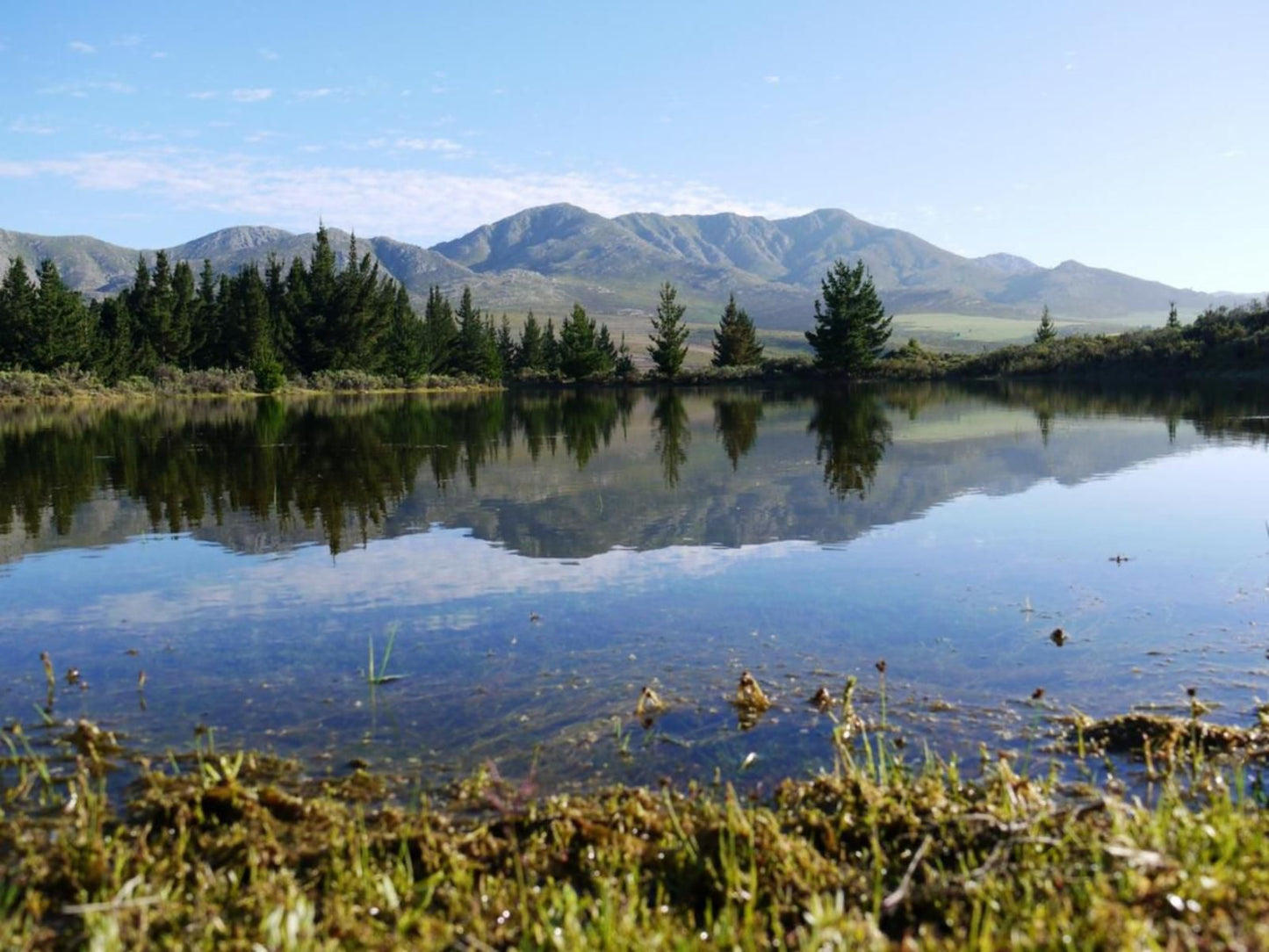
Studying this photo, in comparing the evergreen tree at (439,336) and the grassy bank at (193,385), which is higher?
the evergreen tree at (439,336)

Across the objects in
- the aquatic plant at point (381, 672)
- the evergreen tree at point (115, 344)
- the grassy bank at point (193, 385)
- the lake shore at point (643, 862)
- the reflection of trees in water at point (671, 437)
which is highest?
the evergreen tree at point (115, 344)

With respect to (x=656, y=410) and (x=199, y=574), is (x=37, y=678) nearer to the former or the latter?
(x=199, y=574)

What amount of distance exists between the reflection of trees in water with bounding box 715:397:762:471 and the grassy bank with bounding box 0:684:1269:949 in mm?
15602

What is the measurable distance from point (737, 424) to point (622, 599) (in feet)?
83.5

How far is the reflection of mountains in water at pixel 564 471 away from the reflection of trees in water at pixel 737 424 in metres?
0.22

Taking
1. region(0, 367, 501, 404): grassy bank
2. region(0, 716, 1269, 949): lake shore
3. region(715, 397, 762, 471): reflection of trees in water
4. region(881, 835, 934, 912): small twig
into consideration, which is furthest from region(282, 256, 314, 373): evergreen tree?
region(881, 835, 934, 912): small twig

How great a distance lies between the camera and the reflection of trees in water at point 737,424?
24750 mm

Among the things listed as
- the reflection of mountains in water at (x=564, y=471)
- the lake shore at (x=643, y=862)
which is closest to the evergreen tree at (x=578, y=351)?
the reflection of mountains in water at (x=564, y=471)

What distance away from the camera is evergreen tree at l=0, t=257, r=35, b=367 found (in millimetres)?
68188

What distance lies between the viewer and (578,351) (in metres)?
92.2

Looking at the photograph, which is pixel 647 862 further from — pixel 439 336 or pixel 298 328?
pixel 439 336

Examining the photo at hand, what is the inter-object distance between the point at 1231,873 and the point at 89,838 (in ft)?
15.1

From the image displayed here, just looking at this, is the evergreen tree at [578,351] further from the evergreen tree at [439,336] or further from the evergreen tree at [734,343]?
the evergreen tree at [439,336]

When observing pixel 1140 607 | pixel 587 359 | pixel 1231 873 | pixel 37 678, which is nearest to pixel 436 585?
pixel 37 678
